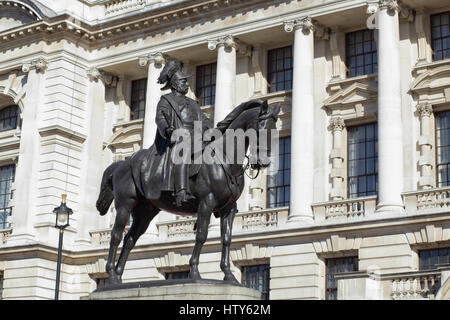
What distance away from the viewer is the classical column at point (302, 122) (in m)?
31.7

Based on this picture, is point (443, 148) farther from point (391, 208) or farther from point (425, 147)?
point (391, 208)

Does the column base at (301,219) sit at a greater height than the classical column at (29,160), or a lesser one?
lesser

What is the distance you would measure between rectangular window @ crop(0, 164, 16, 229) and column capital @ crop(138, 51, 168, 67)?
7.58 metres

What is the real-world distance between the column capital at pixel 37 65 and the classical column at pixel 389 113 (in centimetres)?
1503

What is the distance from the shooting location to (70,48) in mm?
38719

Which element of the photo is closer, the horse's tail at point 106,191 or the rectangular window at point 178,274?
the horse's tail at point 106,191

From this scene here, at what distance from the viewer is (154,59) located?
37625 mm

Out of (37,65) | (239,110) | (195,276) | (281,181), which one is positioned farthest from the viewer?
(37,65)

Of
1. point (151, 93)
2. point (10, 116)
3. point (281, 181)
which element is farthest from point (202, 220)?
point (10, 116)

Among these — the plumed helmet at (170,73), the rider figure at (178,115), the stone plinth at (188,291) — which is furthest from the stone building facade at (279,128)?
the stone plinth at (188,291)

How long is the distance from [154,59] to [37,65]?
5.20m

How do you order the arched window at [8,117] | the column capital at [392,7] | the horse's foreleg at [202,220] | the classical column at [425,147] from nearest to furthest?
the horse's foreleg at [202,220] → the classical column at [425,147] → the column capital at [392,7] → the arched window at [8,117]

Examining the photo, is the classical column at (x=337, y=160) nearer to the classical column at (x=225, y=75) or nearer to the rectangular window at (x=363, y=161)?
the rectangular window at (x=363, y=161)
